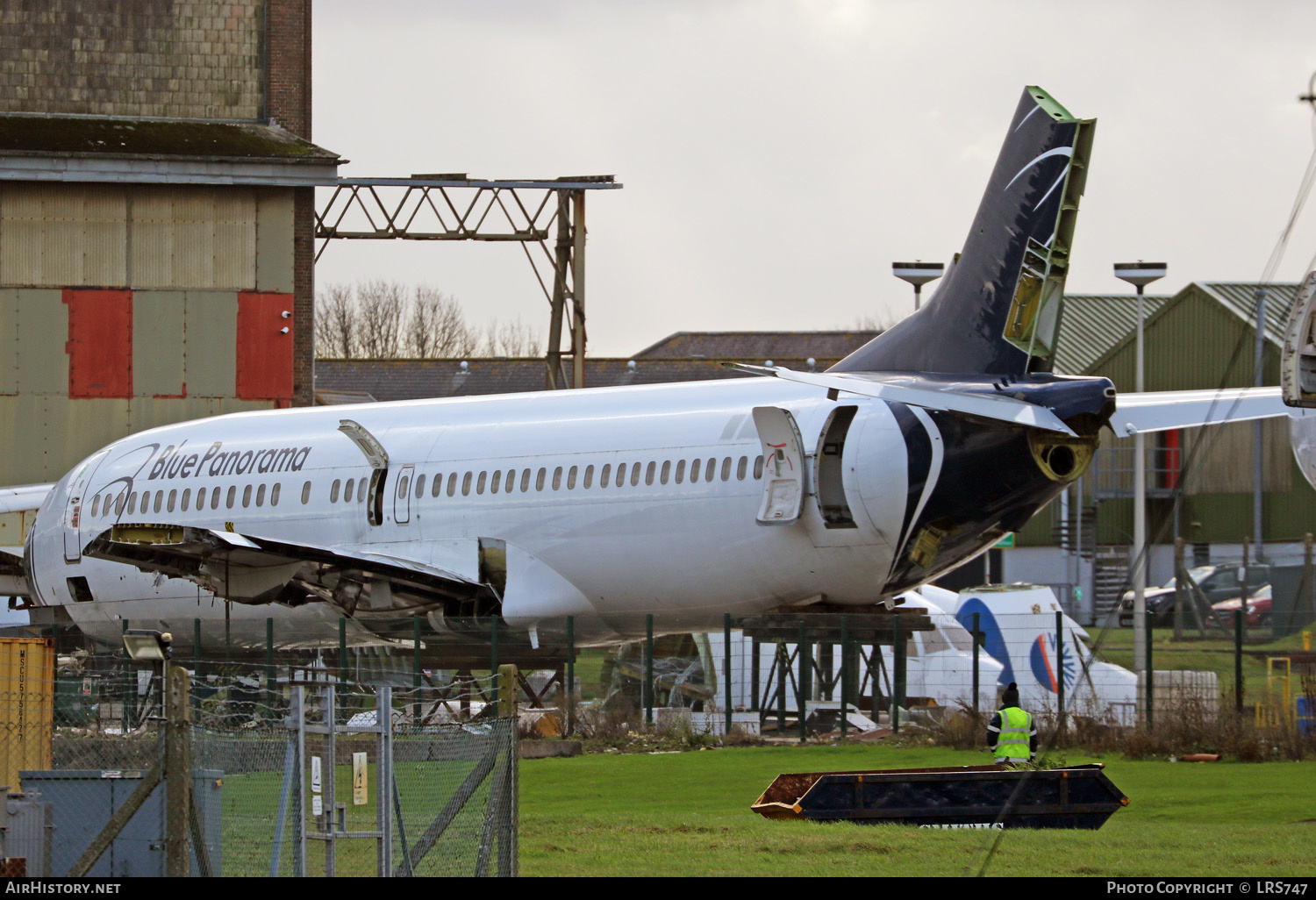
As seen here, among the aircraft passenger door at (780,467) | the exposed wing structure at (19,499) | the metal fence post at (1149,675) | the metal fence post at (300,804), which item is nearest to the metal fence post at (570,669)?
the aircraft passenger door at (780,467)

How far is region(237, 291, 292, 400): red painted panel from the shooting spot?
35469 mm

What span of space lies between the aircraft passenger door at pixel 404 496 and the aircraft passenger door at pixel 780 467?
5.21 metres

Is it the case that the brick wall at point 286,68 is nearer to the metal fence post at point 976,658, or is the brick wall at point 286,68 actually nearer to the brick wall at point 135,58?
the brick wall at point 135,58

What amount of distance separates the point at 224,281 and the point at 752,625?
1832 cm

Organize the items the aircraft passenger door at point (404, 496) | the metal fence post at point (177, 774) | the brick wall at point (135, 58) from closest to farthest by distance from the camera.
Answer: the metal fence post at point (177, 774)
the aircraft passenger door at point (404, 496)
the brick wall at point (135, 58)

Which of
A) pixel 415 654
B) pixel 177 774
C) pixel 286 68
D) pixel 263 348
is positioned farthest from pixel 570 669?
pixel 286 68

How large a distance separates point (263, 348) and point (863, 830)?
24777mm

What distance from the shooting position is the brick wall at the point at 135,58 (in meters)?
36.8

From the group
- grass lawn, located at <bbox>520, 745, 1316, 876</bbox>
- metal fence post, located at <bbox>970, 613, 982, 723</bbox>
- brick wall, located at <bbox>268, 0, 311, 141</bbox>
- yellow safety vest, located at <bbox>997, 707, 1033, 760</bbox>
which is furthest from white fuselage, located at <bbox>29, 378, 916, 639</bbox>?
brick wall, located at <bbox>268, 0, 311, 141</bbox>

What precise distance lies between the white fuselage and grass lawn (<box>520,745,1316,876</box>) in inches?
100

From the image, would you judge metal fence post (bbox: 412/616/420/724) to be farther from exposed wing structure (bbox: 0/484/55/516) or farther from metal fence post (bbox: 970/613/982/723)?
exposed wing structure (bbox: 0/484/55/516)

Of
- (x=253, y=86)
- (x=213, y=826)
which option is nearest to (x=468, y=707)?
(x=213, y=826)

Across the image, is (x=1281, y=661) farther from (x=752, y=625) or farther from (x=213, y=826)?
(x=213, y=826)

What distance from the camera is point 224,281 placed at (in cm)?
3550
